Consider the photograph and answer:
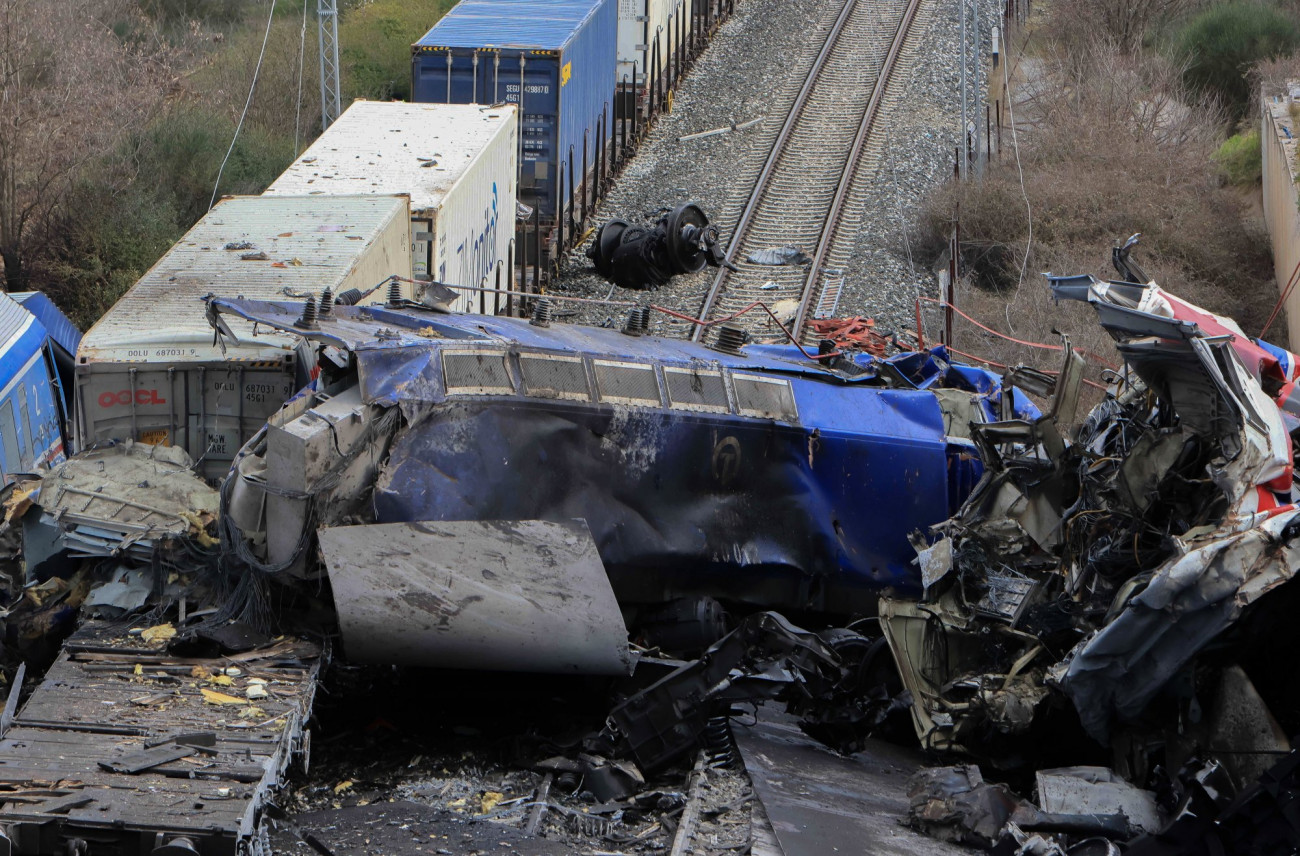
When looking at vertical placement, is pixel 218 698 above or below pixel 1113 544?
below

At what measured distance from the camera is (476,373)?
9.72 metres

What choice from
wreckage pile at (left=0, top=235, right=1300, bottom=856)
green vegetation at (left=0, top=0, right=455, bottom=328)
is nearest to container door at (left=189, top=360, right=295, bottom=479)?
wreckage pile at (left=0, top=235, right=1300, bottom=856)

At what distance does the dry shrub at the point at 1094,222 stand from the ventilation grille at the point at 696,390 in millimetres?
8364

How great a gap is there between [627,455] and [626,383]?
21.6 inches

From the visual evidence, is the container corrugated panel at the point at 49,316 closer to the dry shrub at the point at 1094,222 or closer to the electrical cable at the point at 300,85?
the electrical cable at the point at 300,85

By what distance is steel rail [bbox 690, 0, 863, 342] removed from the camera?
20278mm

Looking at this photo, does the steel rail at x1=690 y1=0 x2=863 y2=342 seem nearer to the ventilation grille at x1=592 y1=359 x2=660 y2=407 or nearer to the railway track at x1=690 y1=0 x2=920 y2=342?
the railway track at x1=690 y1=0 x2=920 y2=342

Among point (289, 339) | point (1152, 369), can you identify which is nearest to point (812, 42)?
point (289, 339)

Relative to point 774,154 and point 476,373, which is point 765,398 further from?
point 774,154

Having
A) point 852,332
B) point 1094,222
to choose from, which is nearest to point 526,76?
point 852,332

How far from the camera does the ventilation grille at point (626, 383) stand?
1005cm

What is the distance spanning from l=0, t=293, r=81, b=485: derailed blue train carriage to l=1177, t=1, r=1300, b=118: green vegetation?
81.2ft

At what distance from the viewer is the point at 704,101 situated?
29.2 m

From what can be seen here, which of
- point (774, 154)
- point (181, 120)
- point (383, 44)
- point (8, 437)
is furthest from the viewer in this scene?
point (383, 44)
